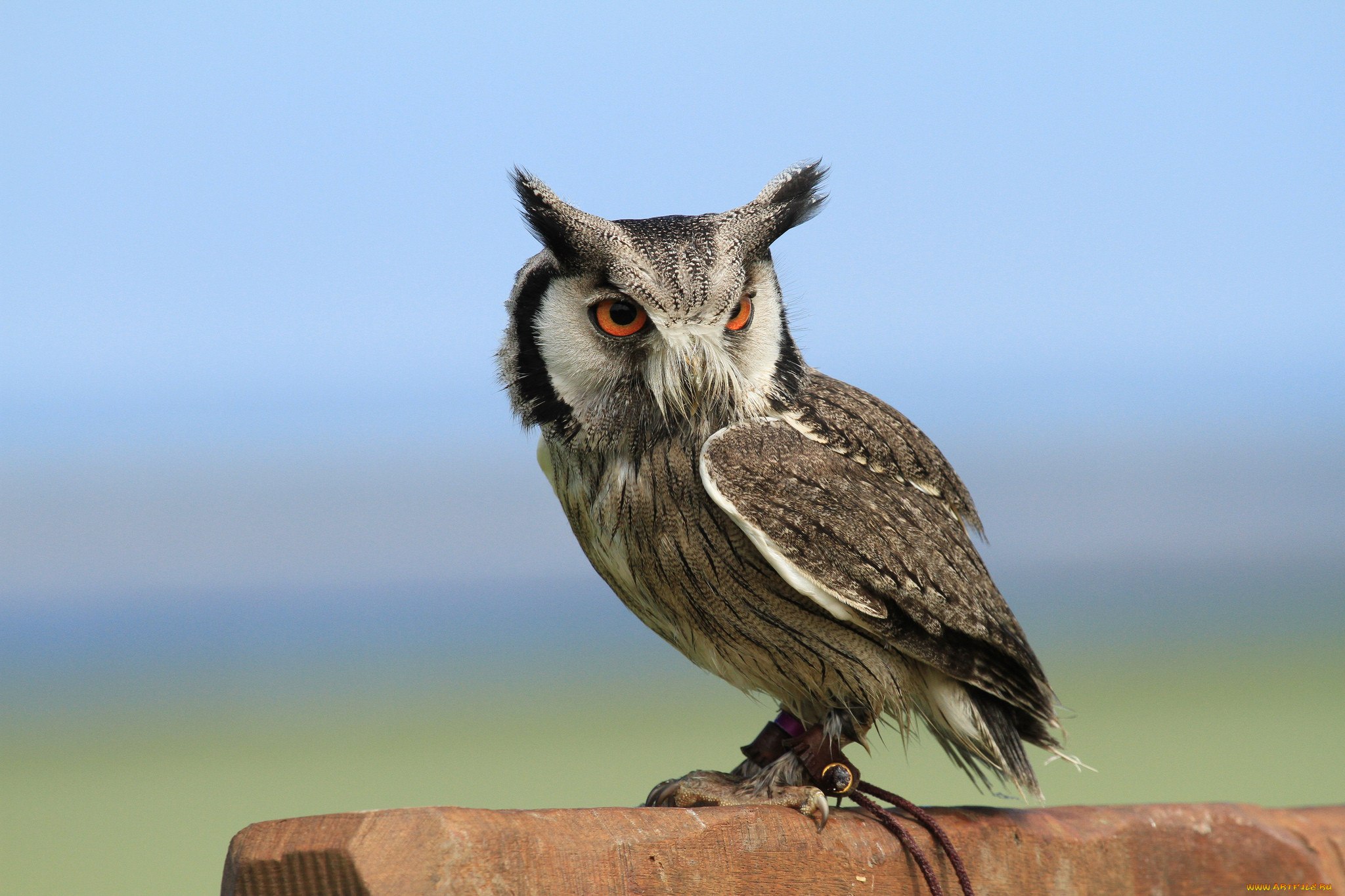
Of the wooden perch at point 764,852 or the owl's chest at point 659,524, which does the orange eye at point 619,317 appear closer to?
the owl's chest at point 659,524

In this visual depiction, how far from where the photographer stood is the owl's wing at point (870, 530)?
1727 mm

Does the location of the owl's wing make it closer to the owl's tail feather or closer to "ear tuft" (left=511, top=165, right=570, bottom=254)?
the owl's tail feather

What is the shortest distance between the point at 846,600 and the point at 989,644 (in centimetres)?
35

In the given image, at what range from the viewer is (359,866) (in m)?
1.24

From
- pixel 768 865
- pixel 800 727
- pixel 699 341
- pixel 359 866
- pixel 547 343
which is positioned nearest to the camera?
pixel 359 866

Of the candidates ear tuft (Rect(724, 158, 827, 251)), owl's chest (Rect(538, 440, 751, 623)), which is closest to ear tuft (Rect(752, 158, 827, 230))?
ear tuft (Rect(724, 158, 827, 251))

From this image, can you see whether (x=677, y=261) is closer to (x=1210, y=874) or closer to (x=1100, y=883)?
(x=1100, y=883)

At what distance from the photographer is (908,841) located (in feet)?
5.60

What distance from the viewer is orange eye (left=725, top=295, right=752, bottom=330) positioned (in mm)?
1785

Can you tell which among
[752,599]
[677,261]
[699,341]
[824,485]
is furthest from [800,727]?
[677,261]

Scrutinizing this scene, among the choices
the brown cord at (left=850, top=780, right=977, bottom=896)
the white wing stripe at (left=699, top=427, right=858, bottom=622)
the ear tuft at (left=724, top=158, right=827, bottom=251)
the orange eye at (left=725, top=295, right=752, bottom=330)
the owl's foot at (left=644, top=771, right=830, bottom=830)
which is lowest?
the brown cord at (left=850, top=780, right=977, bottom=896)

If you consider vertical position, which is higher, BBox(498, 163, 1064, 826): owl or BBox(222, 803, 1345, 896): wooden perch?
BBox(498, 163, 1064, 826): owl

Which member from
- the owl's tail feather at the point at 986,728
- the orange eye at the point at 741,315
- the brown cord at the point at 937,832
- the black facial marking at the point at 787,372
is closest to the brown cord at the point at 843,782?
the brown cord at the point at 937,832

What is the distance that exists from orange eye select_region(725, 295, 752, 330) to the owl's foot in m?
0.76
